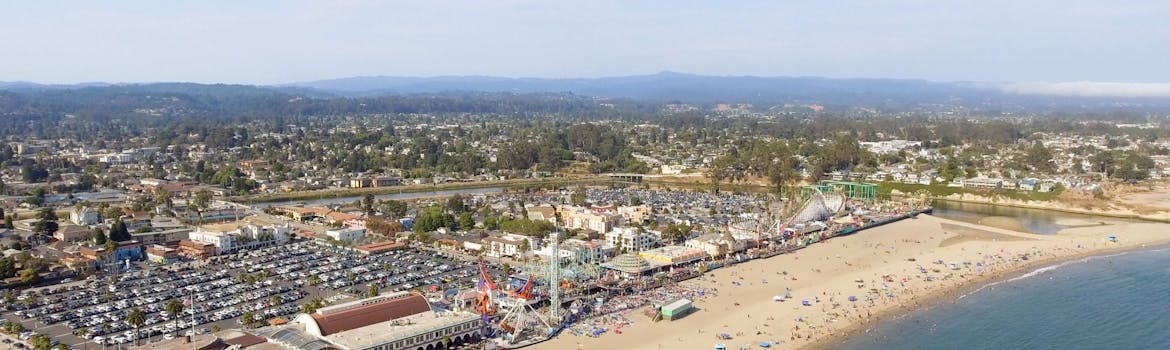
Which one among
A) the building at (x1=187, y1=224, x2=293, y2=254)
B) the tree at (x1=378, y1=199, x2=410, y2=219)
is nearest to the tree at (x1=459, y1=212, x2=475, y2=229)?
the tree at (x1=378, y1=199, x2=410, y2=219)

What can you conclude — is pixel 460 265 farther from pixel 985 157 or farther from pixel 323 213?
pixel 985 157

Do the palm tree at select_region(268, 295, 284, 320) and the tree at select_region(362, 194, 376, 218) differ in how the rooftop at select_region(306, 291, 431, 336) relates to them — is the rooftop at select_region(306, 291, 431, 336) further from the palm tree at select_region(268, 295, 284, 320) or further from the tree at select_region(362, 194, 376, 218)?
the tree at select_region(362, 194, 376, 218)

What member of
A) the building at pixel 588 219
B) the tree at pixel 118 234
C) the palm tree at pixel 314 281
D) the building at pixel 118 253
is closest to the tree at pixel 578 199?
the building at pixel 588 219

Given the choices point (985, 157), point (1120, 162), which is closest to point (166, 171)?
point (985, 157)

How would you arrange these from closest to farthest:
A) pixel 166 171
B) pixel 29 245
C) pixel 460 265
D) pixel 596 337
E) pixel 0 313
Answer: pixel 596 337
pixel 0 313
pixel 460 265
pixel 29 245
pixel 166 171

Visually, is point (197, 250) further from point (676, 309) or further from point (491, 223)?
point (676, 309)

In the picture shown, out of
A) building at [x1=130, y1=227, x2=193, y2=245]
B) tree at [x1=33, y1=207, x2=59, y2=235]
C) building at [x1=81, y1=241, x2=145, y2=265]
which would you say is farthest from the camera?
tree at [x1=33, y1=207, x2=59, y2=235]
